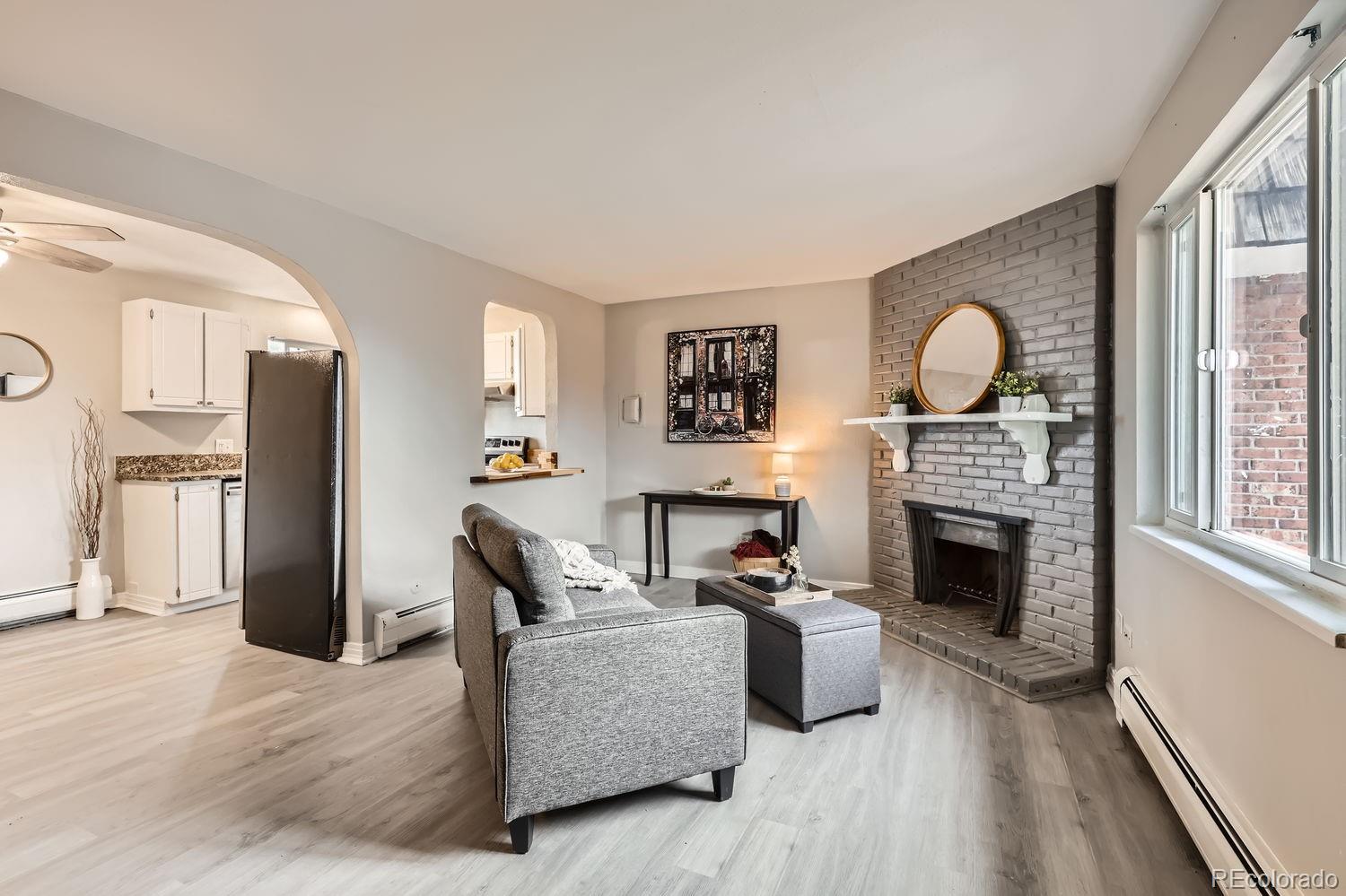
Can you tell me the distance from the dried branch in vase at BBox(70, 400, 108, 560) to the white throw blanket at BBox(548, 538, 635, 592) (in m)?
3.59

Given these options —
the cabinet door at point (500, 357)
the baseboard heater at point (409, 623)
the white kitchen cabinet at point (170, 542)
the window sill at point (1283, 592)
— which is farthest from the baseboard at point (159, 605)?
the window sill at point (1283, 592)

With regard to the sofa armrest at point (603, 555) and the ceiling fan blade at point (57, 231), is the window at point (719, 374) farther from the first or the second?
the ceiling fan blade at point (57, 231)

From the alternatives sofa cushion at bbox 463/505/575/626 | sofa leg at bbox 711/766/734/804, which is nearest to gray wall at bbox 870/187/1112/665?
sofa leg at bbox 711/766/734/804

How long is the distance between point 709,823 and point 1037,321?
3.02 metres

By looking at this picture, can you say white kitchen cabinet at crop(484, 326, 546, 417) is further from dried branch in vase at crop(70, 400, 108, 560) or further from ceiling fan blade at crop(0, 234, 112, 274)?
dried branch in vase at crop(70, 400, 108, 560)

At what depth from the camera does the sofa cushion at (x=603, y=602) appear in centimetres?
288

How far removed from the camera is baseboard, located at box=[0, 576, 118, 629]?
4195mm

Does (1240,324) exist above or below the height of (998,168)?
below

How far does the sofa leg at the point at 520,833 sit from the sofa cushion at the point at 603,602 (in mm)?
922

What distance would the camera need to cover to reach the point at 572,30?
194cm

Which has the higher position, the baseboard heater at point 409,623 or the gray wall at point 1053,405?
the gray wall at point 1053,405

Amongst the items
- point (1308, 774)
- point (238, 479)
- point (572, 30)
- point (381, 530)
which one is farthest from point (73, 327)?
point (1308, 774)

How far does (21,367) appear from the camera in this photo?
4273 millimetres

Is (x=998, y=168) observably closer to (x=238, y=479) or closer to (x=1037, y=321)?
(x=1037, y=321)
